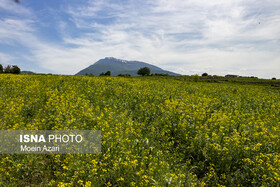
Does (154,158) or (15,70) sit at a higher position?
(15,70)

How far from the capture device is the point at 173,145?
806 centimetres

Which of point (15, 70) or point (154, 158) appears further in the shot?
point (15, 70)

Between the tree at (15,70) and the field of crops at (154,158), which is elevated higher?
the tree at (15,70)

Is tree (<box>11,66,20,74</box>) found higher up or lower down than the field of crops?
higher up

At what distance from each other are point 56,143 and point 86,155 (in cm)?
185

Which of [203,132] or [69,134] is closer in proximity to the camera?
[69,134]

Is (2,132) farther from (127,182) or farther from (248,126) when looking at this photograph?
(248,126)

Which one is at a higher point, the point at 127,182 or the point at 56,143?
the point at 56,143

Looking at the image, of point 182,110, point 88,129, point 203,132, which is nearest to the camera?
point 88,129

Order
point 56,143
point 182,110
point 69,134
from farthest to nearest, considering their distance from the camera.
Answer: point 182,110, point 69,134, point 56,143

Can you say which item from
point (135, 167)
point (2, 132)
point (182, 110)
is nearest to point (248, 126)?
point (182, 110)

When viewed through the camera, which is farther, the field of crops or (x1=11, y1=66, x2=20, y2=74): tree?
(x1=11, y1=66, x2=20, y2=74): tree

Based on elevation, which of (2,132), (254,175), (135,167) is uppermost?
(2,132)

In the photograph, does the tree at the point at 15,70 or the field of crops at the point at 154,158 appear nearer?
the field of crops at the point at 154,158
